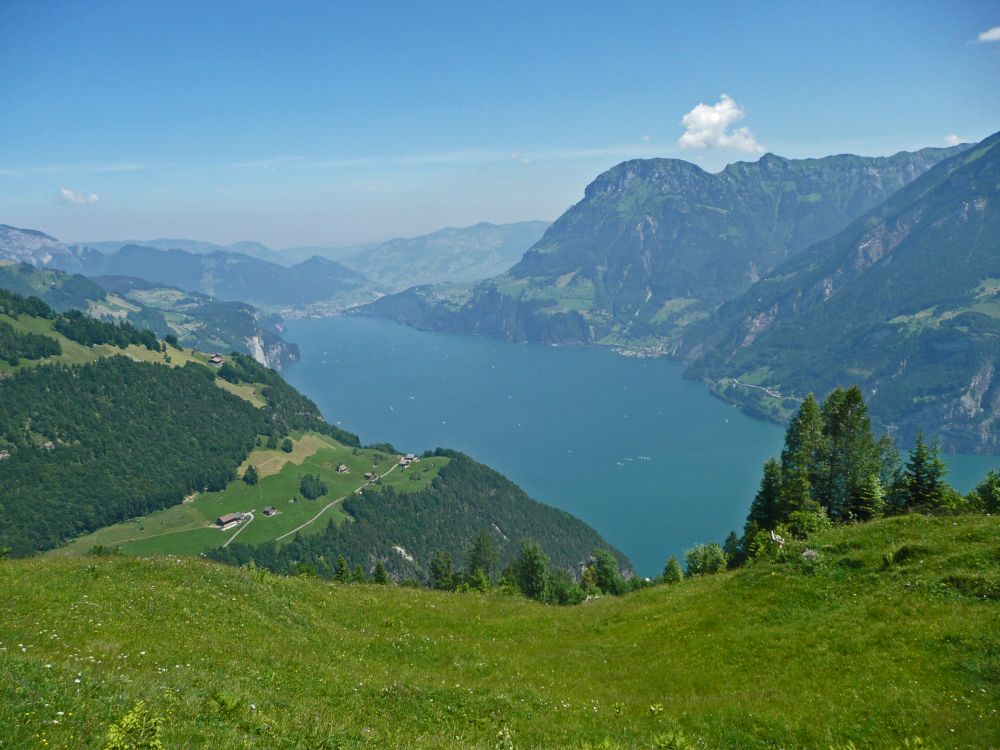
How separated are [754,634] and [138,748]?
2378 centimetres

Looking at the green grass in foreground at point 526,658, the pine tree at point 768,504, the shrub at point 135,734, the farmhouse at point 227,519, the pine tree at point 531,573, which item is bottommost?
the farmhouse at point 227,519

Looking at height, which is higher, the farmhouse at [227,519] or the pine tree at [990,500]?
the pine tree at [990,500]

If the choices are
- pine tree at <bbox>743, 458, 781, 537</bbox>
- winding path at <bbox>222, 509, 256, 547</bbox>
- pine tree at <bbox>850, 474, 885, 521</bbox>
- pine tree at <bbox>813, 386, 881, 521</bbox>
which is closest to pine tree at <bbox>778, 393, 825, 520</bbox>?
pine tree at <bbox>813, 386, 881, 521</bbox>

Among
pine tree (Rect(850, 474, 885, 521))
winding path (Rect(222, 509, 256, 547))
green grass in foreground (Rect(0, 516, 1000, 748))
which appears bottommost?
winding path (Rect(222, 509, 256, 547))

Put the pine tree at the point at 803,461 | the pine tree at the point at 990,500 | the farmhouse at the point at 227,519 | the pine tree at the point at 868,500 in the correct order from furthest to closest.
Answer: the farmhouse at the point at 227,519 < the pine tree at the point at 803,461 < the pine tree at the point at 868,500 < the pine tree at the point at 990,500

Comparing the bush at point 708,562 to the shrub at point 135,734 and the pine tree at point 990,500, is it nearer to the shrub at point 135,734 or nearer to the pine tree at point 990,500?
the pine tree at point 990,500

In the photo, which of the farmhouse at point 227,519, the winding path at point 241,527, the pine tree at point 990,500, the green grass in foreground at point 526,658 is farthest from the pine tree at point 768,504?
the farmhouse at point 227,519

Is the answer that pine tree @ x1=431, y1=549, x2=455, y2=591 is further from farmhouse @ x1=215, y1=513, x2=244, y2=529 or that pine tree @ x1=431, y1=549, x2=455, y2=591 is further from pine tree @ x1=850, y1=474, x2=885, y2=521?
farmhouse @ x1=215, y1=513, x2=244, y2=529

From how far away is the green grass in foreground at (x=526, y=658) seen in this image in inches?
592

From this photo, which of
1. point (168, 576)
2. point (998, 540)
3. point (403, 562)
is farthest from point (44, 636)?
point (403, 562)

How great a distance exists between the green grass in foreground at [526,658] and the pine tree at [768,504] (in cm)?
2831

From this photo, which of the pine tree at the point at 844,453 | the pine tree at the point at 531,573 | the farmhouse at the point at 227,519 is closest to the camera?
the pine tree at the point at 844,453

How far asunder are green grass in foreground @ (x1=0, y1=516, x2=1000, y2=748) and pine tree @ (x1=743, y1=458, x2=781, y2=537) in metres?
28.3

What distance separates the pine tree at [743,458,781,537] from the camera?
6044 centimetres
